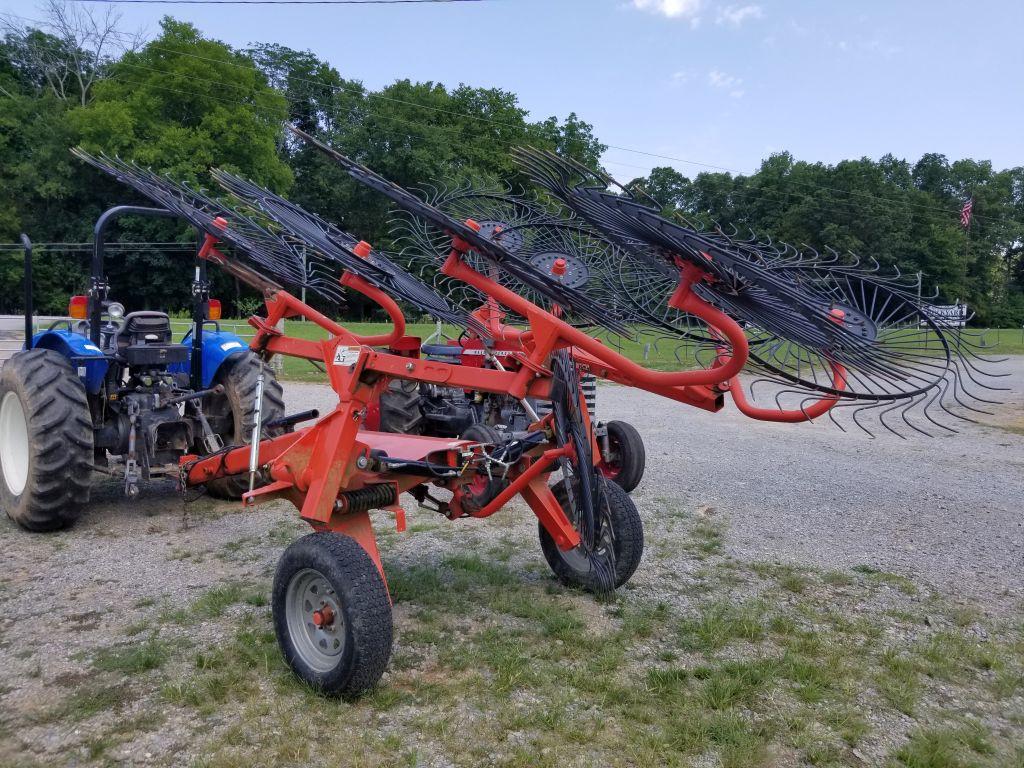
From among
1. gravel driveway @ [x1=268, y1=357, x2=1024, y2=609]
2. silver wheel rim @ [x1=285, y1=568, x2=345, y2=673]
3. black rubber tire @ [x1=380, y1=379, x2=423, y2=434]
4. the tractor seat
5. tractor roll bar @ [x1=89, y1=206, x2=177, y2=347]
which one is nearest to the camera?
silver wheel rim @ [x1=285, y1=568, x2=345, y2=673]

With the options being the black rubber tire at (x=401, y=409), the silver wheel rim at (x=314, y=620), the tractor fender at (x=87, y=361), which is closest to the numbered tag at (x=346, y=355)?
the silver wheel rim at (x=314, y=620)

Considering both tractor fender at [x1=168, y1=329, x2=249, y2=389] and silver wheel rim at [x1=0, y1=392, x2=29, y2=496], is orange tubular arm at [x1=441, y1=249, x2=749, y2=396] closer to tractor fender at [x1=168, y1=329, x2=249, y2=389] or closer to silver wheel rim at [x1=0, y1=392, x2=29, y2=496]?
tractor fender at [x1=168, y1=329, x2=249, y2=389]

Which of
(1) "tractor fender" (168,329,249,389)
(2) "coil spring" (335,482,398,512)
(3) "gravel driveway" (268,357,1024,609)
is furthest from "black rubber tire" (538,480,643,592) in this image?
(1) "tractor fender" (168,329,249,389)

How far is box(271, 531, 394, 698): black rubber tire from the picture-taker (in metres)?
3.31

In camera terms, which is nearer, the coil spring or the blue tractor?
the coil spring

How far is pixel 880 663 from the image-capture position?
388cm

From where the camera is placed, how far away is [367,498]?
4.02 metres

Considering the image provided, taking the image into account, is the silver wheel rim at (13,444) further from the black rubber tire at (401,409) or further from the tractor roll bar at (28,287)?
the black rubber tire at (401,409)

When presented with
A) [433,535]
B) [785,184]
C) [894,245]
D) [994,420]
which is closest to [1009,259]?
[894,245]

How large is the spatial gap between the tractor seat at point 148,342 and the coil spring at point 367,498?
281cm

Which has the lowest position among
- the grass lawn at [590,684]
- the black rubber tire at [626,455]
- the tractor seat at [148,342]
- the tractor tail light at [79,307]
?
the grass lawn at [590,684]

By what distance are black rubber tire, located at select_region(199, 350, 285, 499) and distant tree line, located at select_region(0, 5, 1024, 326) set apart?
1942 cm

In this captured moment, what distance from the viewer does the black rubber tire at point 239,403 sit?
253 inches

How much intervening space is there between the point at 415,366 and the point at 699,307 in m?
1.47
